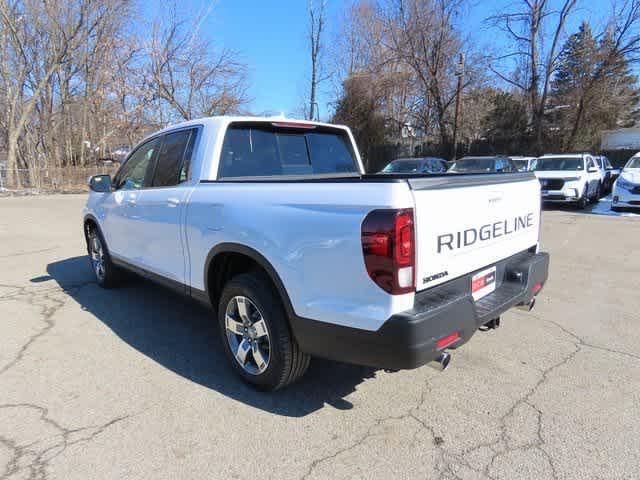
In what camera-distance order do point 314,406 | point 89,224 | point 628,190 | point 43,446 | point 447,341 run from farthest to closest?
point 628,190 → point 89,224 → point 314,406 → point 43,446 → point 447,341

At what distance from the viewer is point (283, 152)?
374 centimetres

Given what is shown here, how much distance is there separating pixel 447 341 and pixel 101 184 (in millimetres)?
4327

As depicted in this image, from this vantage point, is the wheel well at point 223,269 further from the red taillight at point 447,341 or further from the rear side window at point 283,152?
the red taillight at point 447,341

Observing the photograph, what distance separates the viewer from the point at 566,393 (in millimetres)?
2891

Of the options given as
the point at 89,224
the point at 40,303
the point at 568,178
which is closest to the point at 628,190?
the point at 568,178

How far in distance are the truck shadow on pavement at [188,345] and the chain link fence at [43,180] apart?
856 inches

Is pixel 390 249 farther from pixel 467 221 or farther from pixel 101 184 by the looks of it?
pixel 101 184

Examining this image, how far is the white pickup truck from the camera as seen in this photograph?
2.13 meters

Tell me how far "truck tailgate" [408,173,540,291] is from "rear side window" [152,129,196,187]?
2.16 meters

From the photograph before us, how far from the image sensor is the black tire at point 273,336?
266 centimetres

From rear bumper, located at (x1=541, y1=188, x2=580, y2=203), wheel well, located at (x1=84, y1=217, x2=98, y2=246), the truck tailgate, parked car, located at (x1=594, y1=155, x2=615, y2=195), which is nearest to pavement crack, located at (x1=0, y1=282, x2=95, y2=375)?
wheel well, located at (x1=84, y1=217, x2=98, y2=246)

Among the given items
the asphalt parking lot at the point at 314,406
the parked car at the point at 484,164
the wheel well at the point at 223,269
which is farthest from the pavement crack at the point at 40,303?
the parked car at the point at 484,164

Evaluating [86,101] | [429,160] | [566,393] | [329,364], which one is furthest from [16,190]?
[566,393]

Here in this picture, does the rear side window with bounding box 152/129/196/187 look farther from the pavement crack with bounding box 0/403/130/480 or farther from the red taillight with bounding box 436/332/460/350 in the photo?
the red taillight with bounding box 436/332/460/350
